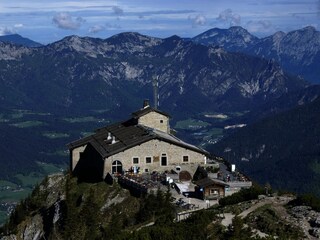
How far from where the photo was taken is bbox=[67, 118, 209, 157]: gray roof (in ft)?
278

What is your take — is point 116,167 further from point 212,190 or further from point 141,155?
point 212,190

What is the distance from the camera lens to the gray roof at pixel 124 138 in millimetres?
84875

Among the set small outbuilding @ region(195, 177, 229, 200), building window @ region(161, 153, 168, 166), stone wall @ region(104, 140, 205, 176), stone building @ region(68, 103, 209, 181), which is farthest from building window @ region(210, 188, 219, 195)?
building window @ region(161, 153, 168, 166)

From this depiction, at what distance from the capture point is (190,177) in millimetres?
83938

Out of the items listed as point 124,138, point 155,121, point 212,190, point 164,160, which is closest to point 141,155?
point 164,160

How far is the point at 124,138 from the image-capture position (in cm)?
9044

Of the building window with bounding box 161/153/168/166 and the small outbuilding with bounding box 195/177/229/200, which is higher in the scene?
the building window with bounding box 161/153/168/166

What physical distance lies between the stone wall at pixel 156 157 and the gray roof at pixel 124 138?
0.55 metres

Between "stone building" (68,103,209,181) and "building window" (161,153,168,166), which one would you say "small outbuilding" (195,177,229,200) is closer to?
"stone building" (68,103,209,181)

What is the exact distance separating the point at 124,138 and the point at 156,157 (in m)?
7.03

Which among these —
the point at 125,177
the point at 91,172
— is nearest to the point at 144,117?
the point at 91,172

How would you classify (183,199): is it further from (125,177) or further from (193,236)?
(193,236)

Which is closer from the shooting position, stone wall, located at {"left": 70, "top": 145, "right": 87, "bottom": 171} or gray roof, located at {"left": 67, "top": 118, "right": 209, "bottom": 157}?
gray roof, located at {"left": 67, "top": 118, "right": 209, "bottom": 157}

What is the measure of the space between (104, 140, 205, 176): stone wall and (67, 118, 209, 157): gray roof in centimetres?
55
